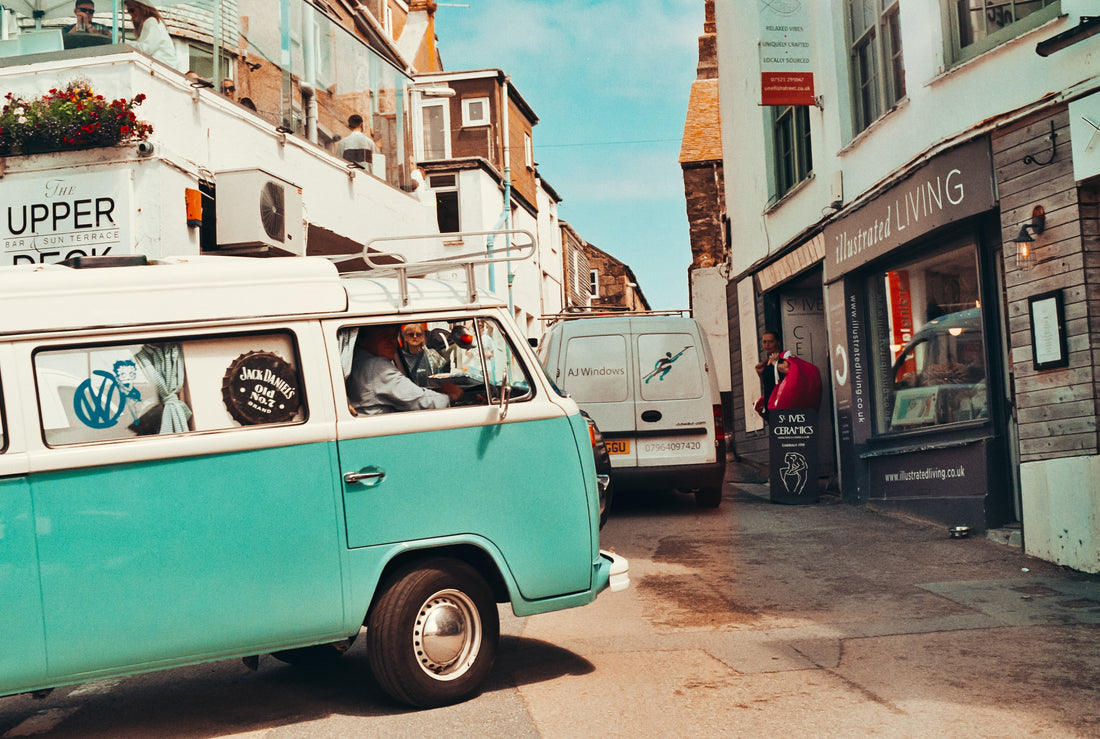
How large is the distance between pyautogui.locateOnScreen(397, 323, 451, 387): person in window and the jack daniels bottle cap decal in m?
0.62

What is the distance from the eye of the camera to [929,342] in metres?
11.6

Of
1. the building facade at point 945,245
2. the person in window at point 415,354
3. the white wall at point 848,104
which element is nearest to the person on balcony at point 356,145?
the white wall at point 848,104

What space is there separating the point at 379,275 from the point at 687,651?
2.78 metres

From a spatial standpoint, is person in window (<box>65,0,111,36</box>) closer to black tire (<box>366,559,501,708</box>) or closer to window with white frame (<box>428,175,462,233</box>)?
black tire (<box>366,559,501,708</box>)

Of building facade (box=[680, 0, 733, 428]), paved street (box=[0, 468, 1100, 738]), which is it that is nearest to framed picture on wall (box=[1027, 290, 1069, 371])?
paved street (box=[0, 468, 1100, 738])

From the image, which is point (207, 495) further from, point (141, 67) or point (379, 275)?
point (141, 67)

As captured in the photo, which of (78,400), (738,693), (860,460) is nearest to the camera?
(78,400)

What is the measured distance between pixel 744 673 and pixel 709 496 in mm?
7131

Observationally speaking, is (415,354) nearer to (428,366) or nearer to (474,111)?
(428,366)

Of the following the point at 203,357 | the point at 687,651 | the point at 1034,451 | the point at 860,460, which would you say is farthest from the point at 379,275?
the point at 860,460

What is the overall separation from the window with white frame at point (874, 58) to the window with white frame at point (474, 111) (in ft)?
79.2

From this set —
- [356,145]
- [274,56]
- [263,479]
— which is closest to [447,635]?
[263,479]

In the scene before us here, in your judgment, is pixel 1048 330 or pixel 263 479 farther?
pixel 1048 330

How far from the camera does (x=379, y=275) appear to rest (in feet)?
20.7
